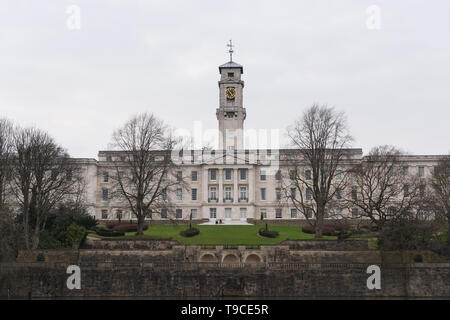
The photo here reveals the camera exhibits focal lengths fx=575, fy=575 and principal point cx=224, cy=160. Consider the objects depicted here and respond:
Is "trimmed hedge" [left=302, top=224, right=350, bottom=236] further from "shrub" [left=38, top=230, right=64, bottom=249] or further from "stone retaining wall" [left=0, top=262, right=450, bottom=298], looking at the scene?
"shrub" [left=38, top=230, right=64, bottom=249]

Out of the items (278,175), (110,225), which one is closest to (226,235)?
(110,225)

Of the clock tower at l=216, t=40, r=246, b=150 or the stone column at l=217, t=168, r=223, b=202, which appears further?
the clock tower at l=216, t=40, r=246, b=150

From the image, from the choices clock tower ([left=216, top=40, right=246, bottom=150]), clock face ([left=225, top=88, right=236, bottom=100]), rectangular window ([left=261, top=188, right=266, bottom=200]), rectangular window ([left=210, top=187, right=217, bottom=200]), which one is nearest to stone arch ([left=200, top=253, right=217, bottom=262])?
rectangular window ([left=210, top=187, right=217, bottom=200])

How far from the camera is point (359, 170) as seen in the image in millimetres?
59031

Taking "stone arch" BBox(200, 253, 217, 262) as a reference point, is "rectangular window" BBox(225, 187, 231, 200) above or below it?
above

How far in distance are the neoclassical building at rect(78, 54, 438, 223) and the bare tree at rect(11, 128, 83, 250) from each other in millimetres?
28068

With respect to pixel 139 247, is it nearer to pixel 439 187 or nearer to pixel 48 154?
pixel 48 154

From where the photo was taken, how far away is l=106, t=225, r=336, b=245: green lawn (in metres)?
57.1

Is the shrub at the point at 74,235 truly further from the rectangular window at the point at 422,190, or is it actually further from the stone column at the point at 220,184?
the stone column at the point at 220,184

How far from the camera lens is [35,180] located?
52.3 meters

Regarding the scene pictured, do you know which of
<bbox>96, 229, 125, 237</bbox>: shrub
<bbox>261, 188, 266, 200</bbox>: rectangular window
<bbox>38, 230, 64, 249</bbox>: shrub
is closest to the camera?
<bbox>38, 230, 64, 249</bbox>: shrub
